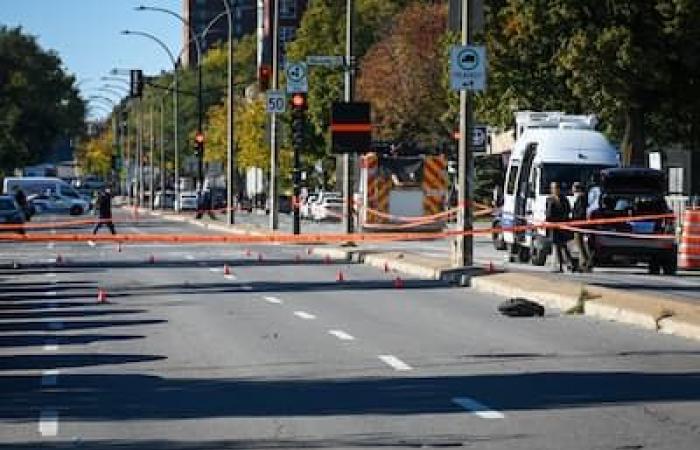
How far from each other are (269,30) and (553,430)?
14656 centimetres

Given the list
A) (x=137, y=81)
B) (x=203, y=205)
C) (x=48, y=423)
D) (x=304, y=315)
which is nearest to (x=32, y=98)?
(x=203, y=205)

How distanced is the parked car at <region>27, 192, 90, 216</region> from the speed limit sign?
46212 millimetres

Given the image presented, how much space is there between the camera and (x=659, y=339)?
61.2 ft

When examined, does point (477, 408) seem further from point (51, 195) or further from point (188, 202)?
point (188, 202)

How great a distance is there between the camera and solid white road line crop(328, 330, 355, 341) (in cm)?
1900

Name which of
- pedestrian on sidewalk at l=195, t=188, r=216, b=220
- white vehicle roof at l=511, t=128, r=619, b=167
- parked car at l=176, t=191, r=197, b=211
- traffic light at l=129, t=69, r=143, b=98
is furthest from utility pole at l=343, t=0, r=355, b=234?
parked car at l=176, t=191, r=197, b=211

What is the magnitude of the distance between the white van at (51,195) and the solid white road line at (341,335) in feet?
257

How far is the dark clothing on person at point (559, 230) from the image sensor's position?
3200 centimetres

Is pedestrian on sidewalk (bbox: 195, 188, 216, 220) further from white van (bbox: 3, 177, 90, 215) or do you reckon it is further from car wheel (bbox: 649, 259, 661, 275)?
car wheel (bbox: 649, 259, 661, 275)

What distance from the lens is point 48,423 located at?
12648mm

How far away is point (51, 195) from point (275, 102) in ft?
163

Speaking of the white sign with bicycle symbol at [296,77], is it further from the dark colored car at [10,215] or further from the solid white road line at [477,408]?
the solid white road line at [477,408]

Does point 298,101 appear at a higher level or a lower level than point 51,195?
higher

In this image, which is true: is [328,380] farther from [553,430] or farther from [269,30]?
[269,30]
